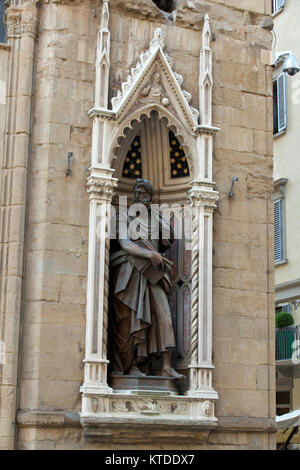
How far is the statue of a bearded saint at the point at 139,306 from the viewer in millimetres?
10805

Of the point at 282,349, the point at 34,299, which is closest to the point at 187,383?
the point at 34,299

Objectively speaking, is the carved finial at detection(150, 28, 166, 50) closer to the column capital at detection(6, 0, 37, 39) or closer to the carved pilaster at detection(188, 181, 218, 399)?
the column capital at detection(6, 0, 37, 39)

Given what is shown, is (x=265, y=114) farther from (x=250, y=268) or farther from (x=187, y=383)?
(x=187, y=383)

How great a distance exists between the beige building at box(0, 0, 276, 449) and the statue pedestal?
0.34ft

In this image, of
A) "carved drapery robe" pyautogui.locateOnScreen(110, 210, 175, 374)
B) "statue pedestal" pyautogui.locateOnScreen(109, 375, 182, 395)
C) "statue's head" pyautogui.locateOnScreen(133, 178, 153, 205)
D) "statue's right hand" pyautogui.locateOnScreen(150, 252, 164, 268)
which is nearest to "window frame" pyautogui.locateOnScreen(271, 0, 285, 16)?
"statue's head" pyautogui.locateOnScreen(133, 178, 153, 205)

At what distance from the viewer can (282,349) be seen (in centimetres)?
2052

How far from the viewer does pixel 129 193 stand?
38.2 ft

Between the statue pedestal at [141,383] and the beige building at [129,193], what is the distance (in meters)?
0.10

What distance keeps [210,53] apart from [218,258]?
2.74 metres

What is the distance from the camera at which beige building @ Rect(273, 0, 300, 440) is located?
20633 mm

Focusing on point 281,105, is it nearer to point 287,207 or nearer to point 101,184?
point 287,207

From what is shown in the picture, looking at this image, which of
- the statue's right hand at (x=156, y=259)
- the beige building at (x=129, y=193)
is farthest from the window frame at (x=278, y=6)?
the statue's right hand at (x=156, y=259)

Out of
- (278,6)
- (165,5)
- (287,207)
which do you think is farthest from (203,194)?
(278,6)

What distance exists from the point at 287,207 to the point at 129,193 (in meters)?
10.4
